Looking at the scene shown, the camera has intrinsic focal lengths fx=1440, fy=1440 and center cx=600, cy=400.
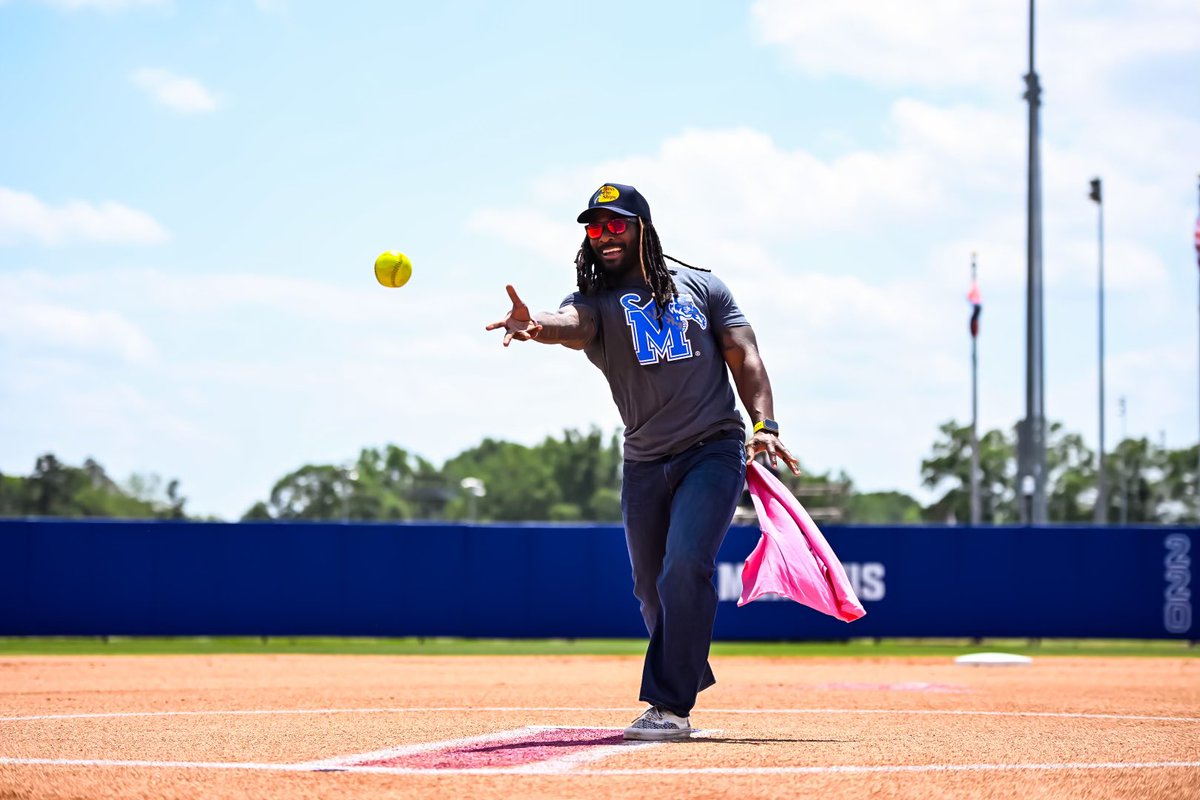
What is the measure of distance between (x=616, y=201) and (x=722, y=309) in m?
0.66

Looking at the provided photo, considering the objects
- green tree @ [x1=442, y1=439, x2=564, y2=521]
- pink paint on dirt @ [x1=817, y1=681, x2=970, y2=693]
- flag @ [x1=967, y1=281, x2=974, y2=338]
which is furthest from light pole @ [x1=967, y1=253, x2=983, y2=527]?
green tree @ [x1=442, y1=439, x2=564, y2=521]

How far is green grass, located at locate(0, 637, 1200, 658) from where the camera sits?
64.7ft

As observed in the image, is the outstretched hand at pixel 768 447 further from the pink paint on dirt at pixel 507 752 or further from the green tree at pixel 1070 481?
the green tree at pixel 1070 481

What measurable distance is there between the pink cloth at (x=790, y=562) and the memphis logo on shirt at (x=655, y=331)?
0.66 meters

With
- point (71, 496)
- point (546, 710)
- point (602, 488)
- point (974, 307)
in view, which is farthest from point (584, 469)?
point (546, 710)

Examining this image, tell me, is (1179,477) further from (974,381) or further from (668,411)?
(668,411)

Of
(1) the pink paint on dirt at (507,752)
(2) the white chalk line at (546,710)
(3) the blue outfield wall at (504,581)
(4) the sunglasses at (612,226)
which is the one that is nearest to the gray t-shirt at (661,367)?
(4) the sunglasses at (612,226)

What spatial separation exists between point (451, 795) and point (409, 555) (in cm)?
1715

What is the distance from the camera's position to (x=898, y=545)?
70.9 feet

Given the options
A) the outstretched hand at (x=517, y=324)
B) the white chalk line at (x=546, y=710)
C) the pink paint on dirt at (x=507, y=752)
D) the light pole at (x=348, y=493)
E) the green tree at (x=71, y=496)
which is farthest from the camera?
the light pole at (x=348, y=493)

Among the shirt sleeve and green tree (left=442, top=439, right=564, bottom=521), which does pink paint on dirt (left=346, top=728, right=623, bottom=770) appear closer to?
the shirt sleeve

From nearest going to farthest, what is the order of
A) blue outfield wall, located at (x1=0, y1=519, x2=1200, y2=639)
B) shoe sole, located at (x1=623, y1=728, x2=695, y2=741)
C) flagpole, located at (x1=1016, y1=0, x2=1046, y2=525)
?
1. shoe sole, located at (x1=623, y1=728, x2=695, y2=741)
2. blue outfield wall, located at (x1=0, y1=519, x2=1200, y2=639)
3. flagpole, located at (x1=1016, y1=0, x2=1046, y2=525)

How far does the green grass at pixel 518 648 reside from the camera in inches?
777

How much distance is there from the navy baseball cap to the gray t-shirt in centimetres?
33
